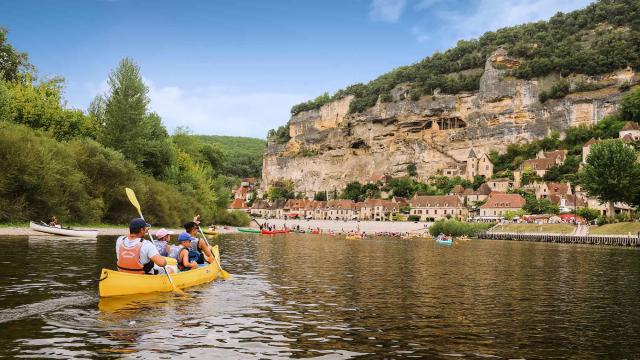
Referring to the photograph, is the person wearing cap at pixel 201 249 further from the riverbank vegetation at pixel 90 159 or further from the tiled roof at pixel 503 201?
the tiled roof at pixel 503 201

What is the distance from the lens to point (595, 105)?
115m

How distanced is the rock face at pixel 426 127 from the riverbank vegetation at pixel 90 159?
260 feet

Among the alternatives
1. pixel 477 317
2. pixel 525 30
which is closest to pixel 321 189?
pixel 525 30

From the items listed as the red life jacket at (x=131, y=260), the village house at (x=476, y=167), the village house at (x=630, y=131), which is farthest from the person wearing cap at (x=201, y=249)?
the village house at (x=476, y=167)

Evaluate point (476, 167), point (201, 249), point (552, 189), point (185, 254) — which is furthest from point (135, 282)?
point (476, 167)

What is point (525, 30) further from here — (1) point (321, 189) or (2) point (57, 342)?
(2) point (57, 342)

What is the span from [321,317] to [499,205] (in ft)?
310

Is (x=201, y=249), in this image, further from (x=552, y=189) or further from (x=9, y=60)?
(x=552, y=189)

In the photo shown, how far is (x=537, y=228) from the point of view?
3034 inches

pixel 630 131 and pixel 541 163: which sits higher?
pixel 630 131

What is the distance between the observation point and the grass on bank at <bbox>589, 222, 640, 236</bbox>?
206ft

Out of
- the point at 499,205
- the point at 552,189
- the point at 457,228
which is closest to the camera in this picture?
the point at 457,228

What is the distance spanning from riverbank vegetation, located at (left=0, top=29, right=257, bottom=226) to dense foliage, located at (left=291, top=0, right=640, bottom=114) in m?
87.0

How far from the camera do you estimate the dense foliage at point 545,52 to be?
391ft
